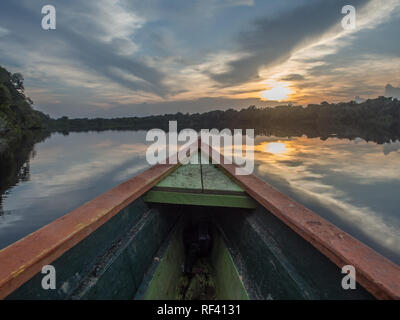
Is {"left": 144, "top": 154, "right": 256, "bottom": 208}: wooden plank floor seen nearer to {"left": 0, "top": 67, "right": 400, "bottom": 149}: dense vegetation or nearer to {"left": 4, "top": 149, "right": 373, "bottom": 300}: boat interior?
{"left": 4, "top": 149, "right": 373, "bottom": 300}: boat interior

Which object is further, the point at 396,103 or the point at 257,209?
the point at 396,103

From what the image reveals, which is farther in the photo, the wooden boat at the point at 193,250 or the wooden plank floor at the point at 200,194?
the wooden plank floor at the point at 200,194

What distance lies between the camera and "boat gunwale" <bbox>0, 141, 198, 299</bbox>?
89 centimetres

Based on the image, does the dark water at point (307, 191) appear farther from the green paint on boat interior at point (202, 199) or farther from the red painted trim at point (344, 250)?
the red painted trim at point (344, 250)

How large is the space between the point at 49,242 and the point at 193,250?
2.04 meters

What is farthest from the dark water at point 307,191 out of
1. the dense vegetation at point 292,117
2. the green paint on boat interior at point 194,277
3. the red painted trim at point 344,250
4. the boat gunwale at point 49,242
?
the dense vegetation at point 292,117

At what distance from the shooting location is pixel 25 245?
1.07 metres

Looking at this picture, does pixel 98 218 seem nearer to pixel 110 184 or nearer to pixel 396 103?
pixel 110 184

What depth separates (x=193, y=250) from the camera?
2.80 meters

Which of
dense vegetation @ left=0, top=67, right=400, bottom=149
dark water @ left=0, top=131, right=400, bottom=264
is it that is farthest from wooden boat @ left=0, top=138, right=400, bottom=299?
dense vegetation @ left=0, top=67, right=400, bottom=149

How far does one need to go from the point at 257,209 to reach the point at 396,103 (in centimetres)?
7729

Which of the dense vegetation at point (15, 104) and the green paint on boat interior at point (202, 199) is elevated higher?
the dense vegetation at point (15, 104)

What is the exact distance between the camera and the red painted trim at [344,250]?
0.87 meters
